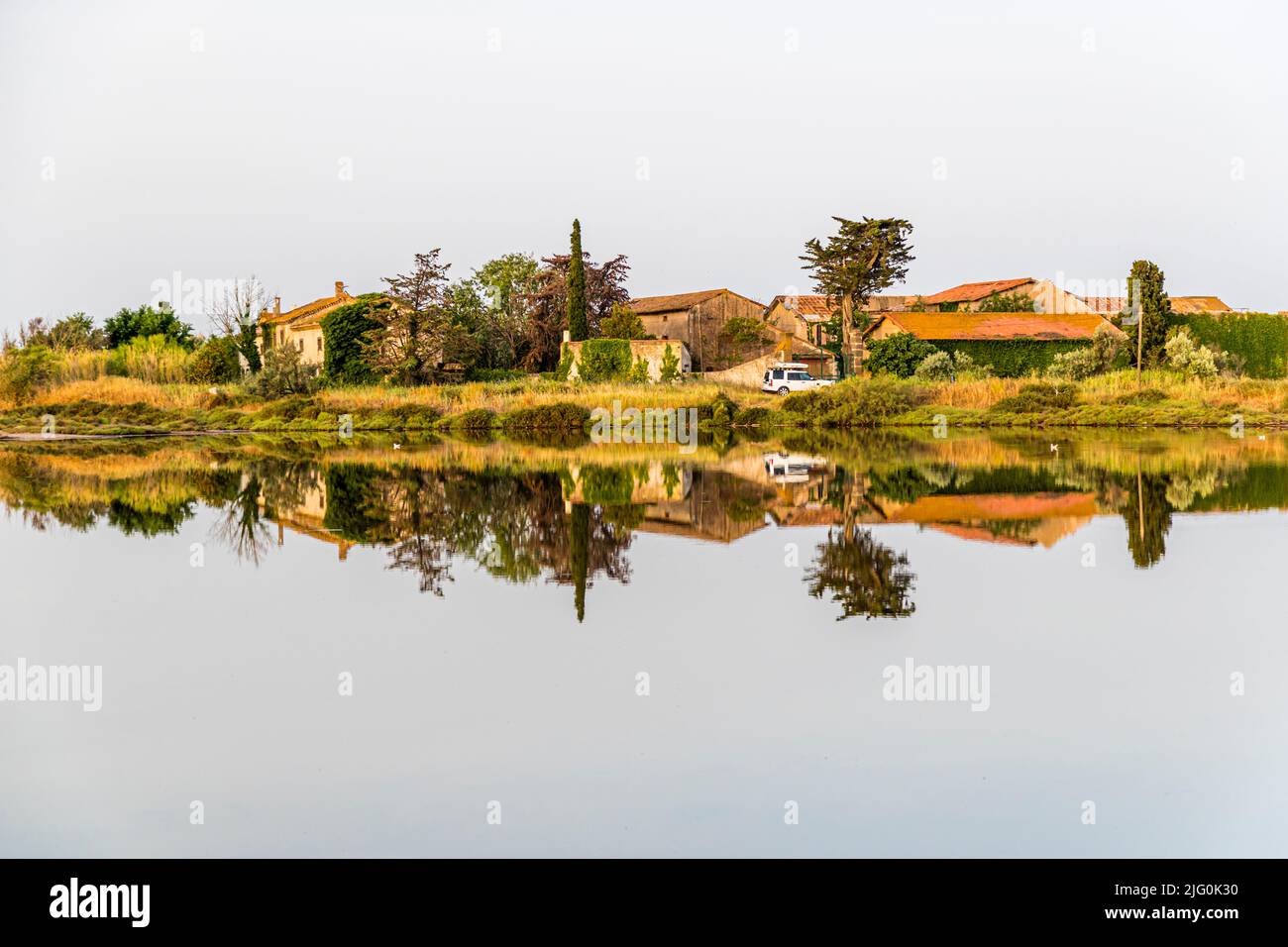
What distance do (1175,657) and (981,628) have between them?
1.31m

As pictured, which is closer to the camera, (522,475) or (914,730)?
(914,730)

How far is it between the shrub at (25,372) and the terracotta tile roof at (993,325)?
33.0m

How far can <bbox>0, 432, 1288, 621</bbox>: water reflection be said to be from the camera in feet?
40.6

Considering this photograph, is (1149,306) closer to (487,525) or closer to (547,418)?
(547,418)

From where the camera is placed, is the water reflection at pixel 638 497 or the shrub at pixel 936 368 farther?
the shrub at pixel 936 368

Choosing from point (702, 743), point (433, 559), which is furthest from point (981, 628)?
point (433, 559)

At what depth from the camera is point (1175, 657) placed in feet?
26.0

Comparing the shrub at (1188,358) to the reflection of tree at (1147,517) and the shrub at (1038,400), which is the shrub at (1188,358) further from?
the reflection of tree at (1147,517)

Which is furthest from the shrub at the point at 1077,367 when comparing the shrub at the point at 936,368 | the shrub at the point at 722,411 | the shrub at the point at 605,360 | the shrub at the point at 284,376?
the shrub at the point at 284,376

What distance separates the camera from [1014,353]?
161 ft

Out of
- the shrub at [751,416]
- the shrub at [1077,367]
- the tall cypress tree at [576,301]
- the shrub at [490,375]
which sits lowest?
the shrub at [751,416]

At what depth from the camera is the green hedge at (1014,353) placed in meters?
48.7
